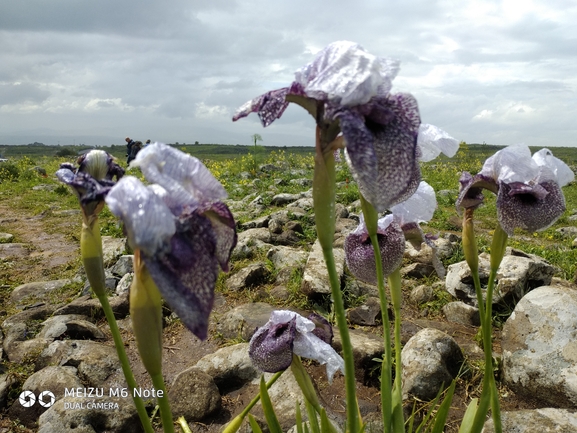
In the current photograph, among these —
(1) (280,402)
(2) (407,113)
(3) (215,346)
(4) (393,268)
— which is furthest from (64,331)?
(2) (407,113)

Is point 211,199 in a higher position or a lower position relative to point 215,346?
higher

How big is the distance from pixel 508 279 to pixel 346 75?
3617 mm

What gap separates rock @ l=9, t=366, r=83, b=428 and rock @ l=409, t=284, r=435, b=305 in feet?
10.1

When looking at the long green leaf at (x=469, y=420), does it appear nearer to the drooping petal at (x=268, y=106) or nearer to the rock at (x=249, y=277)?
the drooping petal at (x=268, y=106)

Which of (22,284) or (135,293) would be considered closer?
(135,293)

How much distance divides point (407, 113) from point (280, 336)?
0.97 metres

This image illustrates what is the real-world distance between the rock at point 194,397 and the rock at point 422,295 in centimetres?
233

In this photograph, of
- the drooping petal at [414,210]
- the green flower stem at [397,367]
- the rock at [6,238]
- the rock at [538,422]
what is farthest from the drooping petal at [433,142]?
the rock at [6,238]

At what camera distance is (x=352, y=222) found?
7031 millimetres

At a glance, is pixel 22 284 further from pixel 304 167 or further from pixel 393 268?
pixel 304 167

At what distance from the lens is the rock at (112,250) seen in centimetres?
614

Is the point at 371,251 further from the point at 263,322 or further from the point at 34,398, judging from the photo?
the point at 34,398

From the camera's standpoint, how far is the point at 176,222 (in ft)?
3.21

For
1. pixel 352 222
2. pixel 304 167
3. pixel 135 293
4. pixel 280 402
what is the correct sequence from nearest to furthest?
pixel 135 293 → pixel 280 402 → pixel 352 222 → pixel 304 167
